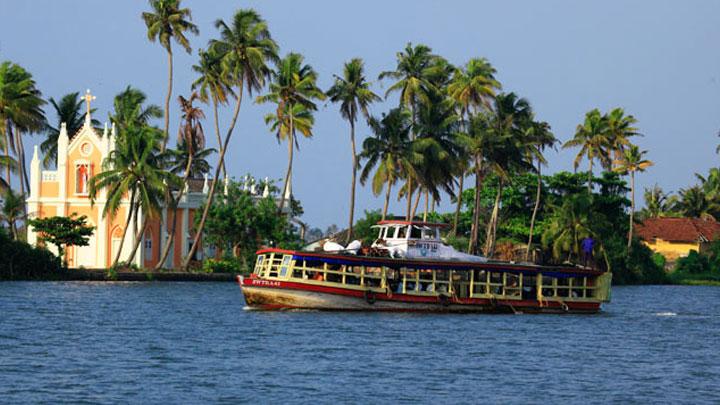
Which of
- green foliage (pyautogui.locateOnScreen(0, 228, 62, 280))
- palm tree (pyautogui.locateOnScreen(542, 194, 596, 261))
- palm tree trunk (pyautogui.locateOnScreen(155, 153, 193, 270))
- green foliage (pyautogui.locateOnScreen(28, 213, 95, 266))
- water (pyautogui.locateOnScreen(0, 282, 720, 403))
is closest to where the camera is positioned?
water (pyautogui.locateOnScreen(0, 282, 720, 403))

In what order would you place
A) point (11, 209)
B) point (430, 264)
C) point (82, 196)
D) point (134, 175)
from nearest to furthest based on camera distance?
1. point (430, 264)
2. point (134, 175)
3. point (11, 209)
4. point (82, 196)

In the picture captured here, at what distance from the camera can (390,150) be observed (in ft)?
260

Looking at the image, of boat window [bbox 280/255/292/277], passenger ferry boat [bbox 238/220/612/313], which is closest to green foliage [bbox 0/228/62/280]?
passenger ferry boat [bbox 238/220/612/313]

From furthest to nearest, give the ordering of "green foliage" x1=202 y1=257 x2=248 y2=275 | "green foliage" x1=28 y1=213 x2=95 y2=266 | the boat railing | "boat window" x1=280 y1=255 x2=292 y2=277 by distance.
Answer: "green foliage" x1=202 y1=257 x2=248 y2=275
"green foliage" x1=28 y1=213 x2=95 y2=266
the boat railing
"boat window" x1=280 y1=255 x2=292 y2=277

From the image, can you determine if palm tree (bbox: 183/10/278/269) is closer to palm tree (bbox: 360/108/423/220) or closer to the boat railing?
palm tree (bbox: 360/108/423/220)

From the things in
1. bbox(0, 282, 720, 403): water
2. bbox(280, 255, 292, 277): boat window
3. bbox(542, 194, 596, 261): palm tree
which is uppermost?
bbox(542, 194, 596, 261): palm tree

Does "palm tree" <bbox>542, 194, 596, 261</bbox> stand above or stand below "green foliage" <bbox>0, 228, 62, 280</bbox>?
above

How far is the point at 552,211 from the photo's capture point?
100062mm

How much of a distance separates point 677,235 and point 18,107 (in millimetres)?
67659

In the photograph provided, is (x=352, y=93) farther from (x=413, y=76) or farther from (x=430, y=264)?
(x=430, y=264)

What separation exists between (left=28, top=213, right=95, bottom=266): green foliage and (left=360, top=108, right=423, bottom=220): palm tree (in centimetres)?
1792

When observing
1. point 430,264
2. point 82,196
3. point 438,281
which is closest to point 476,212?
point 82,196

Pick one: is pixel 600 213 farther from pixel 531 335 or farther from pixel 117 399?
pixel 117 399

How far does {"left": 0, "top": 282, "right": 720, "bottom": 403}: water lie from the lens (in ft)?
97.8
